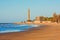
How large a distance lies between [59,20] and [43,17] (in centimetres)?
3981

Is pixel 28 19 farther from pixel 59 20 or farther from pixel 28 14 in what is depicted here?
pixel 59 20

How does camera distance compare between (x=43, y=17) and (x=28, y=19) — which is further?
(x=43, y=17)

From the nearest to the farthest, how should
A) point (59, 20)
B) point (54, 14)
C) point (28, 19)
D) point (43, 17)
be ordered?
point (59, 20)
point (54, 14)
point (28, 19)
point (43, 17)

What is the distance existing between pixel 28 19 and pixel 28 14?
4451mm

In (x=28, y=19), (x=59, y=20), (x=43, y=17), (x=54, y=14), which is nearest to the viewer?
(x=59, y=20)

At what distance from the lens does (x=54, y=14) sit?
378 ft

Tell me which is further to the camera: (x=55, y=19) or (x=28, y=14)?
(x=28, y=14)

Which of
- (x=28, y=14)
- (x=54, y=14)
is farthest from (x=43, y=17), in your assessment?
(x=54, y=14)

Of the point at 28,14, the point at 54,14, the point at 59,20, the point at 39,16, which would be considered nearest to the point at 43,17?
the point at 39,16

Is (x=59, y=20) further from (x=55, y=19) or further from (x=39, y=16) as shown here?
Result: (x=39, y=16)

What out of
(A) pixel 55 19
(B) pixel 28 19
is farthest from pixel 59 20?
(B) pixel 28 19

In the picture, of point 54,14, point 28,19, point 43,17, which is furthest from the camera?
point 43,17

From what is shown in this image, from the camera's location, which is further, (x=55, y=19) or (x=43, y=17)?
(x=43, y=17)

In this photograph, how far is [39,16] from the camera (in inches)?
5586
